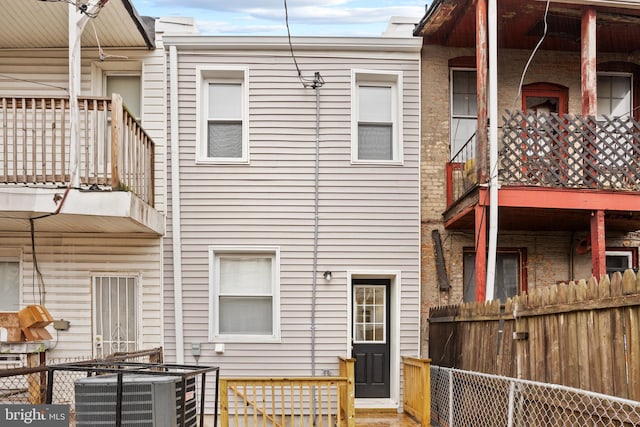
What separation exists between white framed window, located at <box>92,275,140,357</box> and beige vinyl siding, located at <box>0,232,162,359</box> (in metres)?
0.10

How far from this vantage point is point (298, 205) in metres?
10.2

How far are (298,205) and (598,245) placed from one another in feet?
15.0

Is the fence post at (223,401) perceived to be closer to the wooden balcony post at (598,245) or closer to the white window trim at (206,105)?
the white window trim at (206,105)

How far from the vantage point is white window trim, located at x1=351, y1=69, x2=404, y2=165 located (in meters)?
10.3

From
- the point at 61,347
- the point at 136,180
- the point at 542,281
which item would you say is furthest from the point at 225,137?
the point at 542,281

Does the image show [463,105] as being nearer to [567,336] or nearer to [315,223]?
[315,223]

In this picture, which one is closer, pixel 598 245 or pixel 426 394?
pixel 426 394

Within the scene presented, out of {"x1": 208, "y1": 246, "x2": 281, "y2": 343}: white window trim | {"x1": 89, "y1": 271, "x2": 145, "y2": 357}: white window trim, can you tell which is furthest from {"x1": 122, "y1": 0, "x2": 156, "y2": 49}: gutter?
{"x1": 89, "y1": 271, "x2": 145, "y2": 357}: white window trim

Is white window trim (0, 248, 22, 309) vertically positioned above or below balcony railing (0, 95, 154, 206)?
below

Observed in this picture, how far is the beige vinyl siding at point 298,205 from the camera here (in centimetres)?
1000

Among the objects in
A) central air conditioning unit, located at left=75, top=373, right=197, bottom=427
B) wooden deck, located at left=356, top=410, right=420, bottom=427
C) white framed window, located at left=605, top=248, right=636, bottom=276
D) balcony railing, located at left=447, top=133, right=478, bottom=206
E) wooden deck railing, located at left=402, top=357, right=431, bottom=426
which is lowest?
wooden deck, located at left=356, top=410, right=420, bottom=427

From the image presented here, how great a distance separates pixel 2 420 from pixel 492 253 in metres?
6.44

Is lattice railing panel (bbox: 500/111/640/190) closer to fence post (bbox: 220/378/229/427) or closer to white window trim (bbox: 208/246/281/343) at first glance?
white window trim (bbox: 208/246/281/343)

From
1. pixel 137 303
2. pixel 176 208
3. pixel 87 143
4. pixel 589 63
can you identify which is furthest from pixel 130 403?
pixel 589 63
